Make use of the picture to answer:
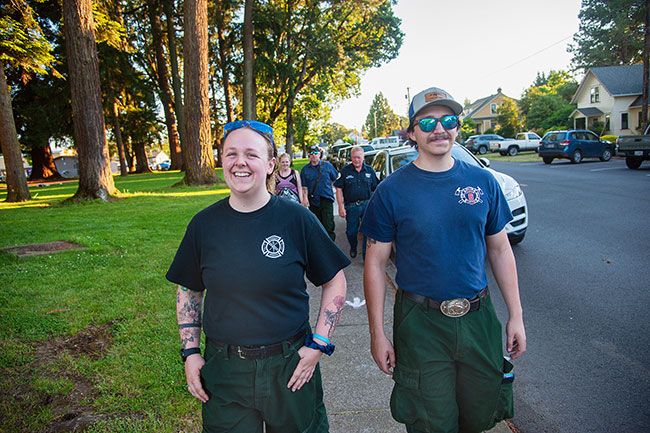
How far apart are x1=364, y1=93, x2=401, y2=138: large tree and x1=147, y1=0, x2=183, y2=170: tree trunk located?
75697 millimetres

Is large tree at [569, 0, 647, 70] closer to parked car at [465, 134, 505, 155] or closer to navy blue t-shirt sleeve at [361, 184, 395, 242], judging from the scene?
parked car at [465, 134, 505, 155]

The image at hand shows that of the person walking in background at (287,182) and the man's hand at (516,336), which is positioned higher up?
the person walking in background at (287,182)

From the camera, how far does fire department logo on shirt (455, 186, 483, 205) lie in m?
2.03

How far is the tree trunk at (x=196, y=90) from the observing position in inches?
595

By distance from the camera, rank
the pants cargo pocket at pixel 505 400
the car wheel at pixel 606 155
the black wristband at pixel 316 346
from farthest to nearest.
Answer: the car wheel at pixel 606 155 < the pants cargo pocket at pixel 505 400 < the black wristband at pixel 316 346

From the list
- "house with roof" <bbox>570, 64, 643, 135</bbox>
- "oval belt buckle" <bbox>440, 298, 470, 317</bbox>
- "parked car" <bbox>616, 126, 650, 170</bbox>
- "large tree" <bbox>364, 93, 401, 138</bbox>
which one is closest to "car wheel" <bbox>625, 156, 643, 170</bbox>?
"parked car" <bbox>616, 126, 650, 170</bbox>

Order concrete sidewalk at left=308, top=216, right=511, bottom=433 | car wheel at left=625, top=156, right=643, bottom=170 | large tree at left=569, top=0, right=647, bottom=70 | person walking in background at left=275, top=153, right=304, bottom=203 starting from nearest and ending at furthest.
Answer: concrete sidewalk at left=308, top=216, right=511, bottom=433 < person walking in background at left=275, top=153, right=304, bottom=203 < car wheel at left=625, top=156, right=643, bottom=170 < large tree at left=569, top=0, right=647, bottom=70

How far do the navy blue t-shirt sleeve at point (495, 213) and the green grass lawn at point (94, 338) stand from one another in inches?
89.1

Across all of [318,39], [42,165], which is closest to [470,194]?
→ [318,39]

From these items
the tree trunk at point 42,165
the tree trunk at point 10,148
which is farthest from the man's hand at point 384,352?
the tree trunk at point 42,165

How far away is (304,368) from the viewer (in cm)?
188

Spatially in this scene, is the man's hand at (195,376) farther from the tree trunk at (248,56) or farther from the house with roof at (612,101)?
the house with roof at (612,101)

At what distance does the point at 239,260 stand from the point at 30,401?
2.43m

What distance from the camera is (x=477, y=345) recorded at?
6.42 feet
